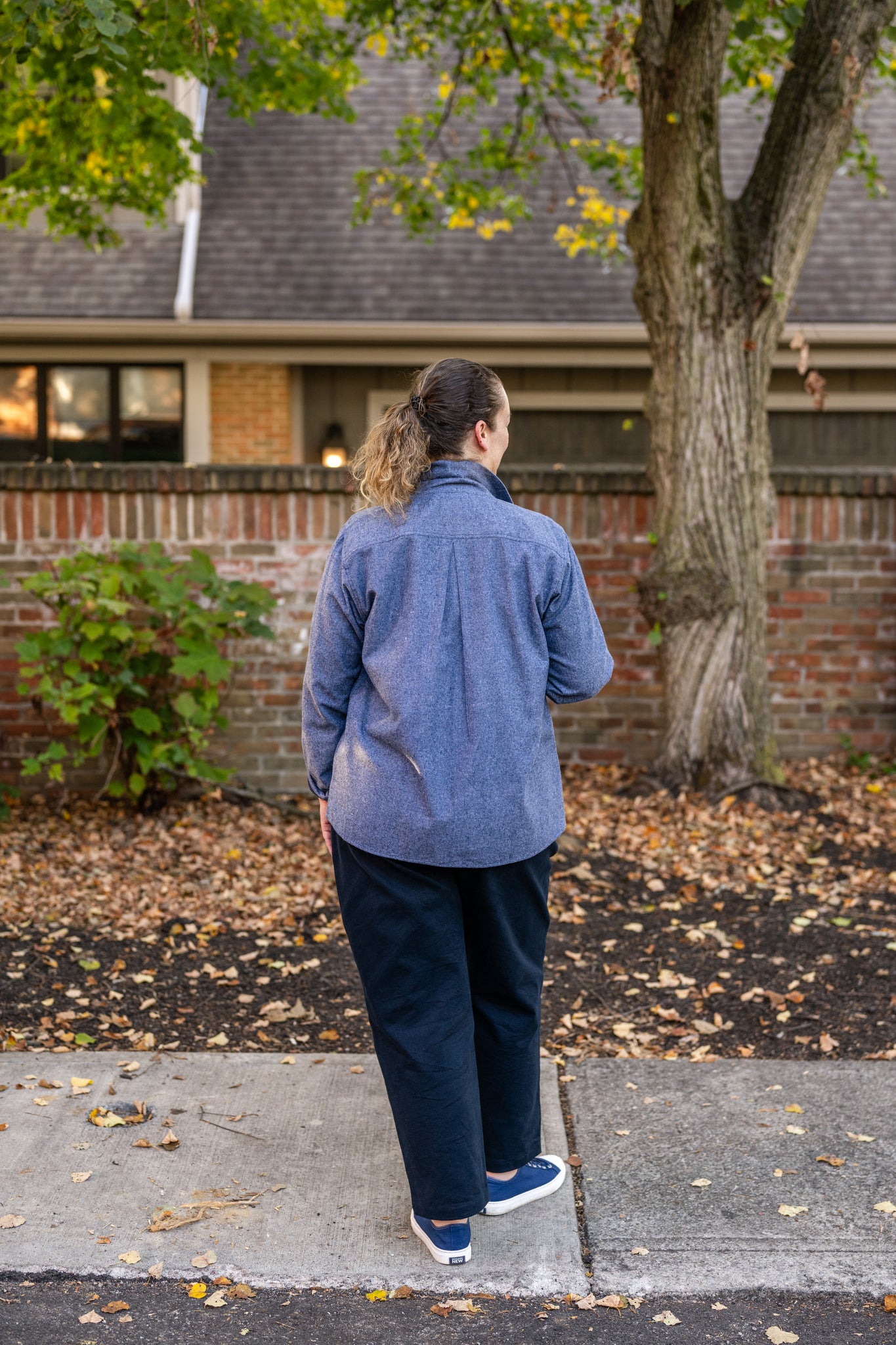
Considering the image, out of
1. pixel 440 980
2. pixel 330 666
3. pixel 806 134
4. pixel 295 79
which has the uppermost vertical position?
pixel 295 79

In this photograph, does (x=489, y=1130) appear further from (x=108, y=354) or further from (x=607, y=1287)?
Result: (x=108, y=354)

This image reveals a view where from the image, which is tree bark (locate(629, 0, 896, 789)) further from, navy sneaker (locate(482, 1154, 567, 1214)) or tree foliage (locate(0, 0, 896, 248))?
navy sneaker (locate(482, 1154, 567, 1214))

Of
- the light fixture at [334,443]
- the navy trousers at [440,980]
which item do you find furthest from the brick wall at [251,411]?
the navy trousers at [440,980]

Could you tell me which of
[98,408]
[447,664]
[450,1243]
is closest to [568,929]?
[450,1243]

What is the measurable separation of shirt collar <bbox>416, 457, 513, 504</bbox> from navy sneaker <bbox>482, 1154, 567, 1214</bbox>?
1558 mm

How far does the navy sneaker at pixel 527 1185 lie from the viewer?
2.79 meters

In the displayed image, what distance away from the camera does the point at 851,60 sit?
5.48m

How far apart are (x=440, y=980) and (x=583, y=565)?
4.28m

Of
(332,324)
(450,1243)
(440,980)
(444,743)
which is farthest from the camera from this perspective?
(332,324)

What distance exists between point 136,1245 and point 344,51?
7425mm

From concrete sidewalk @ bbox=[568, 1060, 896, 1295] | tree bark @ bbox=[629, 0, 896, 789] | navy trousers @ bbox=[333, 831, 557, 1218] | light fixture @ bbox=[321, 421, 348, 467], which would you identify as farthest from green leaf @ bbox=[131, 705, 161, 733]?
light fixture @ bbox=[321, 421, 348, 467]

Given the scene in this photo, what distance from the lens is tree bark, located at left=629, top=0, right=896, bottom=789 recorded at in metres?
5.58

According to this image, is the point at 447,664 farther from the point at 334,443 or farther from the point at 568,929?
the point at 334,443

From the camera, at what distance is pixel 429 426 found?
2479 millimetres
